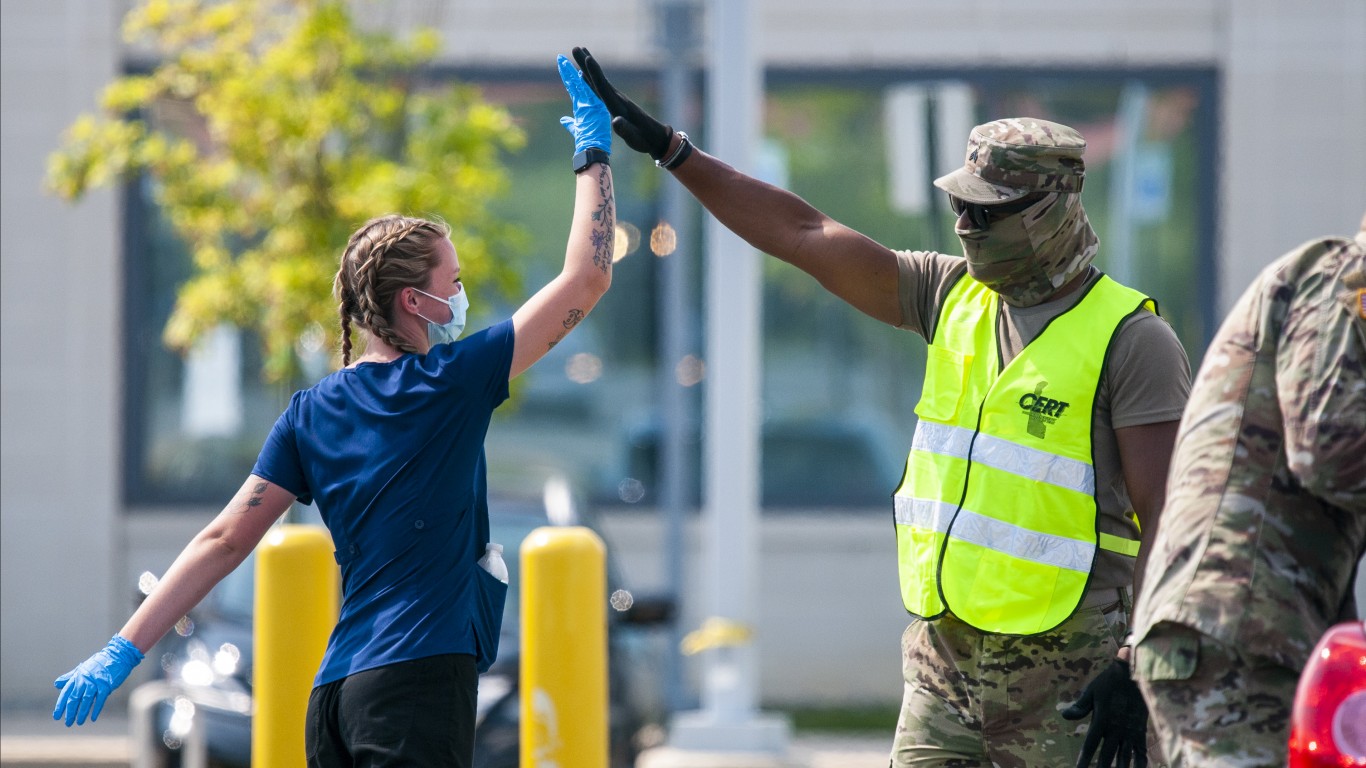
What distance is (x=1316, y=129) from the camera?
10.8 meters

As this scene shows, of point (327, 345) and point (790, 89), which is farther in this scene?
point (790, 89)

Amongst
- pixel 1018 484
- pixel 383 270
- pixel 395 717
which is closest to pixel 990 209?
pixel 1018 484

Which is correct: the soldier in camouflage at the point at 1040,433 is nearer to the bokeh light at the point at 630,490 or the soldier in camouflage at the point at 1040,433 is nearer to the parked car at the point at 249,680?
the parked car at the point at 249,680

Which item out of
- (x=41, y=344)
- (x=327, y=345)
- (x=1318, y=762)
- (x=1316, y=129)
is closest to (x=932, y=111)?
(x=1316, y=129)

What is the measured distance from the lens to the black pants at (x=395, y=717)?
3.19 metres

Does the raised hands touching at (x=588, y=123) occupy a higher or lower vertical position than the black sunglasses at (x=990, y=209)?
higher

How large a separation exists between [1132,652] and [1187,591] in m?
0.28

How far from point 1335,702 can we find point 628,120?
204cm

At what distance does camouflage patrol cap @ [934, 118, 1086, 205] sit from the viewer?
3.33 meters

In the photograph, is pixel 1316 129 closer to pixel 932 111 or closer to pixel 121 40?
pixel 932 111

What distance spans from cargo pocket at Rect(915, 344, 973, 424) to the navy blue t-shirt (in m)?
0.89

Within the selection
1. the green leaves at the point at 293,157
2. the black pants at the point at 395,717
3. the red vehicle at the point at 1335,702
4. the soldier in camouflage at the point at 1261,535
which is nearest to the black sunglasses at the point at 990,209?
the soldier in camouflage at the point at 1261,535

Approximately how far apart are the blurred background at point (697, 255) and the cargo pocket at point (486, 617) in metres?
6.67

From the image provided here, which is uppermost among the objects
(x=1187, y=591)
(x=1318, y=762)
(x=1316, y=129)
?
(x=1316, y=129)
